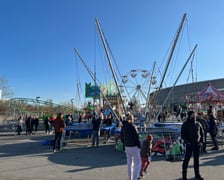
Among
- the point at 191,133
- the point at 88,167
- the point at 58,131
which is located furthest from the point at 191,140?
the point at 58,131

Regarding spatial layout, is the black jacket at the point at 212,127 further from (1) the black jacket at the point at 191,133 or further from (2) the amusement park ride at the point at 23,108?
(2) the amusement park ride at the point at 23,108

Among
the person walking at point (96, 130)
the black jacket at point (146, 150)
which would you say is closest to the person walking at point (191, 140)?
the black jacket at point (146, 150)

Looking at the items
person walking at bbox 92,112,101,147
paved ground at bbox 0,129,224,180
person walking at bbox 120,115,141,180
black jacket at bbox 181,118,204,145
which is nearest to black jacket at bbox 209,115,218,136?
paved ground at bbox 0,129,224,180

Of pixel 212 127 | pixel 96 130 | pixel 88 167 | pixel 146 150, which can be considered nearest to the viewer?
pixel 146 150

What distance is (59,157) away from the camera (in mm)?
9797

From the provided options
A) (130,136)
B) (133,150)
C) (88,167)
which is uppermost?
(130,136)

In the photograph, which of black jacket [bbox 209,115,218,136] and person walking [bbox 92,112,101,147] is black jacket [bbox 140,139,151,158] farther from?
person walking [bbox 92,112,101,147]

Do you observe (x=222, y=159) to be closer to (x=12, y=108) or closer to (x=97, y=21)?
(x=97, y=21)

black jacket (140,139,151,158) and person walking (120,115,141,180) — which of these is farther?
black jacket (140,139,151,158)

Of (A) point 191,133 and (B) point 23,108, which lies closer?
(A) point 191,133

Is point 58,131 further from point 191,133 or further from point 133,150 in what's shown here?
point 191,133

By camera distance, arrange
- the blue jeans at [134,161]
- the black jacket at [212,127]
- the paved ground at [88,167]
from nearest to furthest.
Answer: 1. the blue jeans at [134,161]
2. the paved ground at [88,167]
3. the black jacket at [212,127]

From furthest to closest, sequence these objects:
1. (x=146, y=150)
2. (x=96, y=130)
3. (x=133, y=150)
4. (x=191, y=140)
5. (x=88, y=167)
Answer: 1. (x=96, y=130)
2. (x=88, y=167)
3. (x=146, y=150)
4. (x=191, y=140)
5. (x=133, y=150)

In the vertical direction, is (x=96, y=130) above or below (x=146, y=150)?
above
